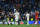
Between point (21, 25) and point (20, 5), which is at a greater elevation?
point (20, 5)

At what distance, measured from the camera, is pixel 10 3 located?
291 inches

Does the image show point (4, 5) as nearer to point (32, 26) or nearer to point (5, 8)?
point (5, 8)

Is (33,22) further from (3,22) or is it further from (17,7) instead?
(3,22)

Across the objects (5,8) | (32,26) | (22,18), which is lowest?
(32,26)

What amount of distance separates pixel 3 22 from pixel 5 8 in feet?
3.13

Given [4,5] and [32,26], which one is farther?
[4,5]

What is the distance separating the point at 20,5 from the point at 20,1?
276 mm

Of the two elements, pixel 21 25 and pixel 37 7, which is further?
pixel 37 7

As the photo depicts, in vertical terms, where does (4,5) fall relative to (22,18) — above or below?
above

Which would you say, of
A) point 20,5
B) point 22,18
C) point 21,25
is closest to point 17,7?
point 20,5

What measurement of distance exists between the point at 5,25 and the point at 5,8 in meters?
1.17

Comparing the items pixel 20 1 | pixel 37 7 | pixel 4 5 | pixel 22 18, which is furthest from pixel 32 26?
pixel 4 5

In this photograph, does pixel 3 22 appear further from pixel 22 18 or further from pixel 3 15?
pixel 22 18

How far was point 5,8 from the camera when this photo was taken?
7359mm
